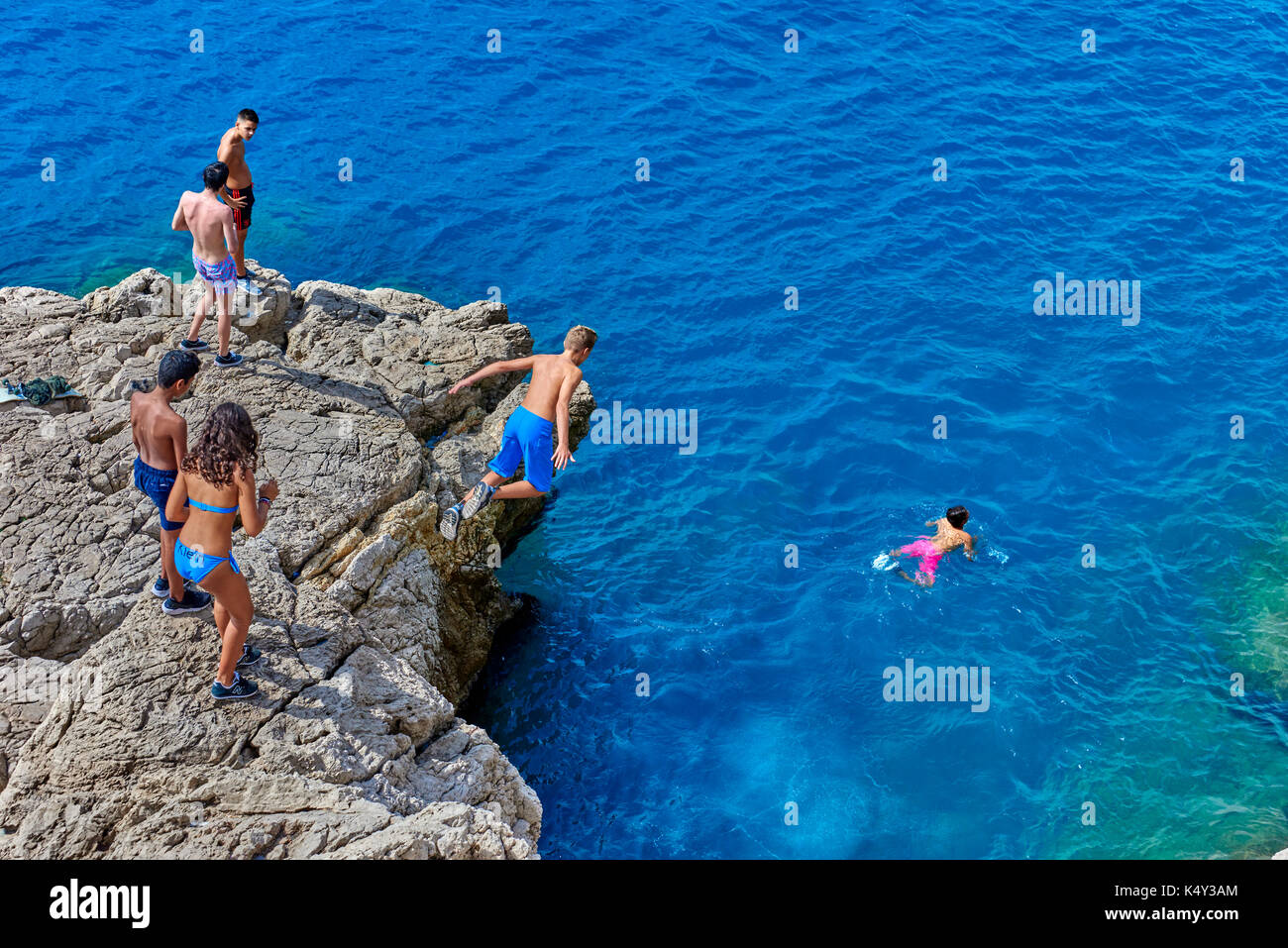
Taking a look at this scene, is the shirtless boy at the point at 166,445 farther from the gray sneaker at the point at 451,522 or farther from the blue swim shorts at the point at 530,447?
the blue swim shorts at the point at 530,447

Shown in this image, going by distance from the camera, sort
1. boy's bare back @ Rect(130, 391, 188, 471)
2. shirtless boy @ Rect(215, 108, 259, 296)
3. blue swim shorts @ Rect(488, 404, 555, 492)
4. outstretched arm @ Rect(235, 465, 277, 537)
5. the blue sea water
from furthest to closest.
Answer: the blue sea water → shirtless boy @ Rect(215, 108, 259, 296) → blue swim shorts @ Rect(488, 404, 555, 492) → boy's bare back @ Rect(130, 391, 188, 471) → outstretched arm @ Rect(235, 465, 277, 537)

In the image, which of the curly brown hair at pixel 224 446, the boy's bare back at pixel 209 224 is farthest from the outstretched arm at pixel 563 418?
the boy's bare back at pixel 209 224

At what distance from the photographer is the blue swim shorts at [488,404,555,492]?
11.3 m

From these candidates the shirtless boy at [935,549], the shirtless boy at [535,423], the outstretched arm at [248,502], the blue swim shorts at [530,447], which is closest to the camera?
the outstretched arm at [248,502]

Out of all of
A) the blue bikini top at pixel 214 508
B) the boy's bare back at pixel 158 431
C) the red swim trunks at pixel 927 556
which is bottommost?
the red swim trunks at pixel 927 556

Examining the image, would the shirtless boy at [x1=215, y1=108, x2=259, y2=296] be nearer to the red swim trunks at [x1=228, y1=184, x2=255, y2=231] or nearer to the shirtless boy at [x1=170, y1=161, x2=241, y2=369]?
the red swim trunks at [x1=228, y1=184, x2=255, y2=231]

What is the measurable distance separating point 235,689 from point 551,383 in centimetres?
420

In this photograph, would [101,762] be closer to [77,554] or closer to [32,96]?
[77,554]

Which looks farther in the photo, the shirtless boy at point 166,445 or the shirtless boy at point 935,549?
the shirtless boy at point 935,549

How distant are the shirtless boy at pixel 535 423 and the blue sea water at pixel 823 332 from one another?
3.66m

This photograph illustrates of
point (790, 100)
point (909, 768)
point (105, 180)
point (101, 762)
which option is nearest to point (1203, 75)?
point (790, 100)

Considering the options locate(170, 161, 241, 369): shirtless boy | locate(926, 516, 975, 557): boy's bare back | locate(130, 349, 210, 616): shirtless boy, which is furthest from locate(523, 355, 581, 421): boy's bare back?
locate(926, 516, 975, 557): boy's bare back

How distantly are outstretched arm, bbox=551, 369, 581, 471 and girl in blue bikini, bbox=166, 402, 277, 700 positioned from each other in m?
2.80

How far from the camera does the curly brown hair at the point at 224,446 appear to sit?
827 centimetres
